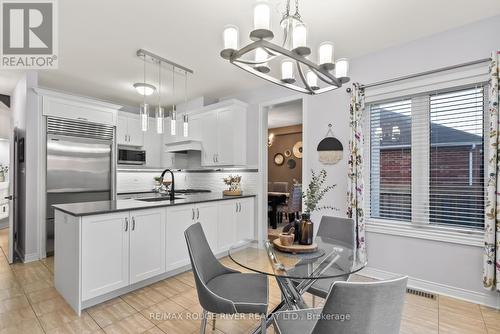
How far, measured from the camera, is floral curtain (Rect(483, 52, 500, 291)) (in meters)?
2.30

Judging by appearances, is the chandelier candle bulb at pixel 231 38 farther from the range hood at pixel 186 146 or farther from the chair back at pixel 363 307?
the range hood at pixel 186 146

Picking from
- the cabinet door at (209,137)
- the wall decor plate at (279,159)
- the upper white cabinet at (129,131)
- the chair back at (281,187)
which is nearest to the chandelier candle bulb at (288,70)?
the cabinet door at (209,137)

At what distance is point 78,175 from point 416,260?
4.76m

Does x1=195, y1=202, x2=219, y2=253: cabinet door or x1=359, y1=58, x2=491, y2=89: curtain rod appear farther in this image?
x1=195, y1=202, x2=219, y2=253: cabinet door

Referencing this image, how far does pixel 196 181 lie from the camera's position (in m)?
5.66

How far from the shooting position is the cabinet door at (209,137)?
15.0 ft

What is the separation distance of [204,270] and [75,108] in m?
3.57

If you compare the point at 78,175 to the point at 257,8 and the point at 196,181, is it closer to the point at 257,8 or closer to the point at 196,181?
the point at 196,181

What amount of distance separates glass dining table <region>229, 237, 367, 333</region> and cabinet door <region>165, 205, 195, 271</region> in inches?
50.6

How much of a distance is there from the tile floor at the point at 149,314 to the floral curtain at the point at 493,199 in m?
0.37

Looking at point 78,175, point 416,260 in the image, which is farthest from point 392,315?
point 78,175

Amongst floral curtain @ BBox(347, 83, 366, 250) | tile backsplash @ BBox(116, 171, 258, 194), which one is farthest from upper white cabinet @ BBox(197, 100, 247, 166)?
floral curtain @ BBox(347, 83, 366, 250)

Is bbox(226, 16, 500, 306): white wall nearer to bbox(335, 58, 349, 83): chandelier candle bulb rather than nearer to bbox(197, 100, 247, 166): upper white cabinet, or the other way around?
bbox(197, 100, 247, 166): upper white cabinet

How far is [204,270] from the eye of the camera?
1.93 meters
